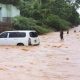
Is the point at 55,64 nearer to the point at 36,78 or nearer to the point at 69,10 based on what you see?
the point at 36,78

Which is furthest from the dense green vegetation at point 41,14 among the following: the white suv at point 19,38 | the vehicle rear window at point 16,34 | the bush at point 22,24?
the vehicle rear window at point 16,34

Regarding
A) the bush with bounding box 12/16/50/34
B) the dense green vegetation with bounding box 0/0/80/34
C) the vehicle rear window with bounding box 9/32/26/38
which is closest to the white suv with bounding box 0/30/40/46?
the vehicle rear window with bounding box 9/32/26/38

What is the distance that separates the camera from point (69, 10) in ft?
288

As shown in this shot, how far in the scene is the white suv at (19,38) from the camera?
32.4 metres

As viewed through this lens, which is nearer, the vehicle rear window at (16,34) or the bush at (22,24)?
the vehicle rear window at (16,34)

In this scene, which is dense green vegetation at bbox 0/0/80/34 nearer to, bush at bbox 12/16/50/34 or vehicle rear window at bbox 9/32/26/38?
bush at bbox 12/16/50/34

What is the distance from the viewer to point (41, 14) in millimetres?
65250

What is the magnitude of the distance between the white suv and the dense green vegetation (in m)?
20.3

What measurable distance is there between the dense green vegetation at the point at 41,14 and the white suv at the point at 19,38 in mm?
20299

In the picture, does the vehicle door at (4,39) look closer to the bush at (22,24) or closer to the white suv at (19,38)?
the white suv at (19,38)

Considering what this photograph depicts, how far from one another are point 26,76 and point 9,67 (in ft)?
11.3

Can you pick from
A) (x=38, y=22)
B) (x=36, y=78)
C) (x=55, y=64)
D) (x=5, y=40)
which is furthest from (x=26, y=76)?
(x=38, y=22)

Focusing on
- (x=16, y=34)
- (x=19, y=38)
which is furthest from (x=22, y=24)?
(x=19, y=38)

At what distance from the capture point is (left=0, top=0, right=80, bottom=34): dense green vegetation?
55312 mm
